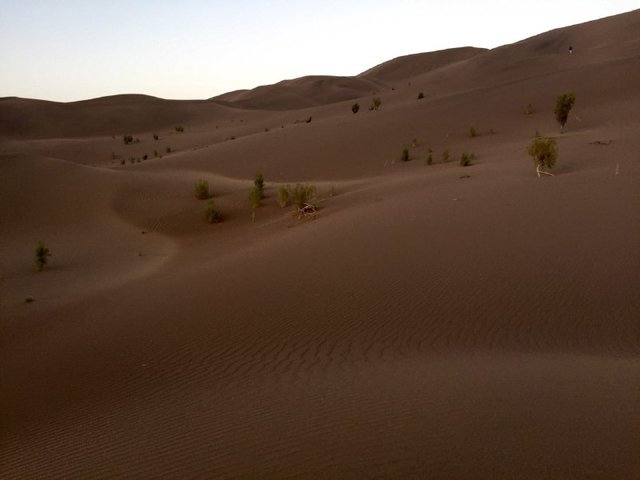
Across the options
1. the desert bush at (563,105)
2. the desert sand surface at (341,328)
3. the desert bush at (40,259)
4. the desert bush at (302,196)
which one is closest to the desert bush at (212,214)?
the desert sand surface at (341,328)

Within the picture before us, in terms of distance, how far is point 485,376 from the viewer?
528 centimetres

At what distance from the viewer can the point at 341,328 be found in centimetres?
718

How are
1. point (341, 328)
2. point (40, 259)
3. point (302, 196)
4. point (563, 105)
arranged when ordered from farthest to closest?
point (563, 105) < point (302, 196) < point (40, 259) < point (341, 328)

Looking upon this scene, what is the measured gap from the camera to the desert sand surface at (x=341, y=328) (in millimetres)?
4227

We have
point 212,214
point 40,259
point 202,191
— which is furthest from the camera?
point 202,191

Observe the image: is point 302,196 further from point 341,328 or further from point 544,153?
point 341,328

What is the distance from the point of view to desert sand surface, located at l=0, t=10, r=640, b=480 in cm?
423

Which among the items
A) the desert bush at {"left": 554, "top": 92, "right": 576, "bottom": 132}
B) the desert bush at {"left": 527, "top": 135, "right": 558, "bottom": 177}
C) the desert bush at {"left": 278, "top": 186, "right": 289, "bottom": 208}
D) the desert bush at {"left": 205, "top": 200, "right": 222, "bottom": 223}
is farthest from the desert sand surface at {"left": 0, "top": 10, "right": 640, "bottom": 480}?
the desert bush at {"left": 554, "top": 92, "right": 576, "bottom": 132}

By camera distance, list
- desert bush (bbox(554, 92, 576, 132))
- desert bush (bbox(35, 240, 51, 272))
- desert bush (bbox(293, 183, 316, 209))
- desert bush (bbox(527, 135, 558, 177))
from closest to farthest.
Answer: desert bush (bbox(35, 240, 51, 272)) < desert bush (bbox(527, 135, 558, 177)) < desert bush (bbox(293, 183, 316, 209)) < desert bush (bbox(554, 92, 576, 132))

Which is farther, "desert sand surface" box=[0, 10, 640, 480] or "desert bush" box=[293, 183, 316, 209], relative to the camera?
"desert bush" box=[293, 183, 316, 209]

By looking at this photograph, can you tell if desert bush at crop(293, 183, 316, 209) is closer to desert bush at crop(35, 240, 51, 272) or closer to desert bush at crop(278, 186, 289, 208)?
desert bush at crop(278, 186, 289, 208)

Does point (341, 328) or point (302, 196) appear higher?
point (302, 196)

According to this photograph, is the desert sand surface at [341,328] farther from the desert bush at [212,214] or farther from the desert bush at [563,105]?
the desert bush at [563,105]

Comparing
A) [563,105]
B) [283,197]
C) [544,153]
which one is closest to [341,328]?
[544,153]
